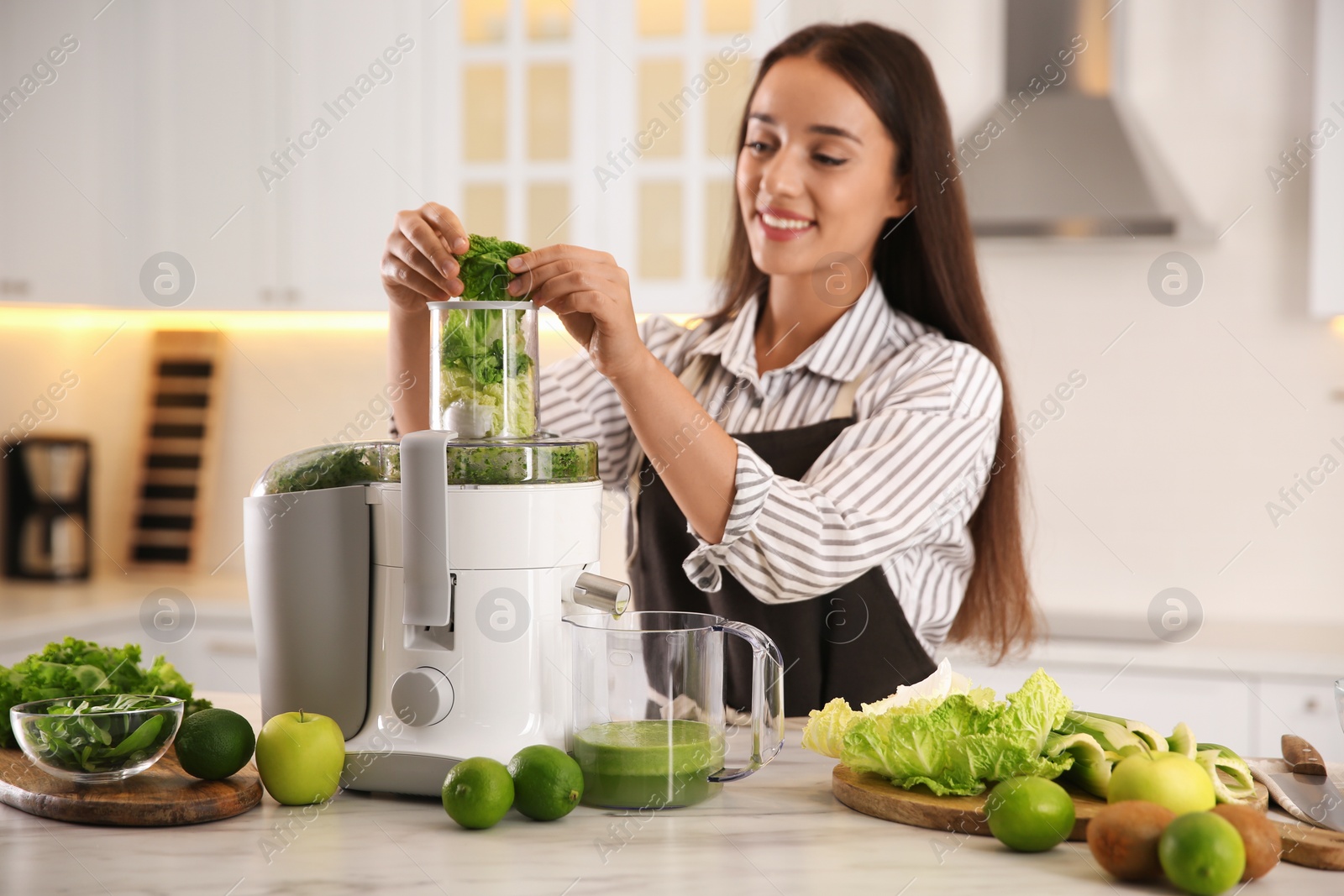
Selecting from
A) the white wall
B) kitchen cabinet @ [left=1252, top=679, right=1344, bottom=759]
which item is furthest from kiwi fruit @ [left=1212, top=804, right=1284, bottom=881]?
the white wall

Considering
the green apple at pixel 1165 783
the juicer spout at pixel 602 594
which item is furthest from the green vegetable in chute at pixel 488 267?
the green apple at pixel 1165 783

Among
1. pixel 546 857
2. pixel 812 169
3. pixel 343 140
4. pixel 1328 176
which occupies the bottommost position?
pixel 546 857

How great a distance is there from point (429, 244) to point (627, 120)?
1.65 meters

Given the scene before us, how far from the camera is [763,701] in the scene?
2.90 ft

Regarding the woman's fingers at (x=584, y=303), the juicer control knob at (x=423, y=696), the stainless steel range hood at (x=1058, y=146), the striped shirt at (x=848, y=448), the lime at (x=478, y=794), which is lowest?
the lime at (x=478, y=794)

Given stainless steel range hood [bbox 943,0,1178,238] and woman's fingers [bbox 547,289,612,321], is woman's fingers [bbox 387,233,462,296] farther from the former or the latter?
stainless steel range hood [bbox 943,0,1178,238]

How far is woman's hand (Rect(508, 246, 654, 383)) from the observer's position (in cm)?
103

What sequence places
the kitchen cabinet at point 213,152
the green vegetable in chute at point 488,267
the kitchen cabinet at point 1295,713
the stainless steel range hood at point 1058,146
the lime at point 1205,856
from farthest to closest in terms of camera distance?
the kitchen cabinet at point 213,152
the stainless steel range hood at point 1058,146
the kitchen cabinet at point 1295,713
the green vegetable in chute at point 488,267
the lime at point 1205,856

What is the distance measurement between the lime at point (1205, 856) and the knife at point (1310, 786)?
17 centimetres

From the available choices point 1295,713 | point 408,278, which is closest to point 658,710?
point 408,278

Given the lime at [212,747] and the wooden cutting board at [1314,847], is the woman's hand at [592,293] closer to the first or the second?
the lime at [212,747]

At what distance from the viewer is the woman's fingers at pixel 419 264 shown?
1.02 meters

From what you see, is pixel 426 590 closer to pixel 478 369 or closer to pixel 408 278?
pixel 478 369

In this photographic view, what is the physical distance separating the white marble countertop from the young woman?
37cm
